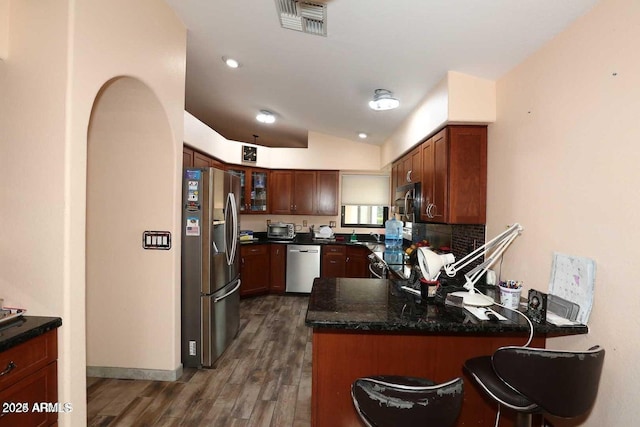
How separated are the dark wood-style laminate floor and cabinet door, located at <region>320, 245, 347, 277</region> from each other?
1.73 meters

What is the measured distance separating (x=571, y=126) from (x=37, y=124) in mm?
2736

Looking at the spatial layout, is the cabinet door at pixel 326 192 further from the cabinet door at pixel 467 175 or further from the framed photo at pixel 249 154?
the cabinet door at pixel 467 175

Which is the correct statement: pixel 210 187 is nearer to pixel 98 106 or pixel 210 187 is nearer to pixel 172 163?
pixel 172 163

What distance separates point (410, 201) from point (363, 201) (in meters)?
2.22

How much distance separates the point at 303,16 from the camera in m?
1.93

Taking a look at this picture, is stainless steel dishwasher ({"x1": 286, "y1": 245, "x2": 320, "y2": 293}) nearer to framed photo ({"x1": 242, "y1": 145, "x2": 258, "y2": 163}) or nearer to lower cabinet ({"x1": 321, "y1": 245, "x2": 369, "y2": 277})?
lower cabinet ({"x1": 321, "y1": 245, "x2": 369, "y2": 277})

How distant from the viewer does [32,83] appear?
1.43 meters

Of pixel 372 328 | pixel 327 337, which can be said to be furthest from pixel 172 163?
pixel 372 328

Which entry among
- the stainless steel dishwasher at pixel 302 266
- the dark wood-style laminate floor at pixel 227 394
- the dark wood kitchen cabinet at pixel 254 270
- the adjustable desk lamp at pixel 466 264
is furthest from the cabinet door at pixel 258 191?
the adjustable desk lamp at pixel 466 264

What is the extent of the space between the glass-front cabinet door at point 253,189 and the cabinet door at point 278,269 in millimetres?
739

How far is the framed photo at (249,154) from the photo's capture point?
470cm

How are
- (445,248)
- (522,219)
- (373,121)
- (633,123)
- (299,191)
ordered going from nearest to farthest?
1. (633,123)
2. (522,219)
3. (445,248)
4. (373,121)
5. (299,191)

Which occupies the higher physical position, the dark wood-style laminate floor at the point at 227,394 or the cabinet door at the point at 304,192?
the cabinet door at the point at 304,192

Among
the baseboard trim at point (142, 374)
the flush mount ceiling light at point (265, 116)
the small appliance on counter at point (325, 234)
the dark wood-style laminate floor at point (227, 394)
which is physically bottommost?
the dark wood-style laminate floor at point (227, 394)
